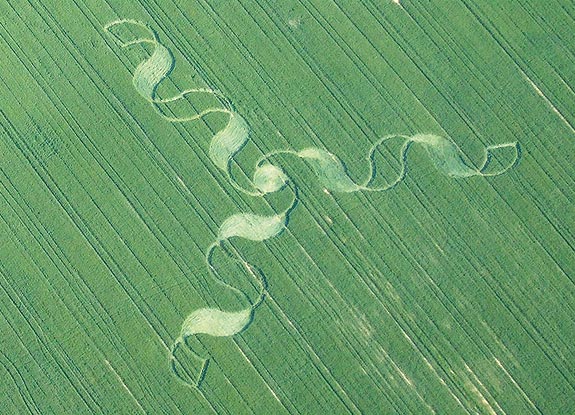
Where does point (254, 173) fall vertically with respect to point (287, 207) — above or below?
above

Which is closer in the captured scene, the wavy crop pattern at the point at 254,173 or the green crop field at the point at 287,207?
the green crop field at the point at 287,207

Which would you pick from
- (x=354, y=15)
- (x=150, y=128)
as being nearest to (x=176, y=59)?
A: (x=150, y=128)

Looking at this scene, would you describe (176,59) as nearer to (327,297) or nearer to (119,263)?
(119,263)

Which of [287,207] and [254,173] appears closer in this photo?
[287,207]
